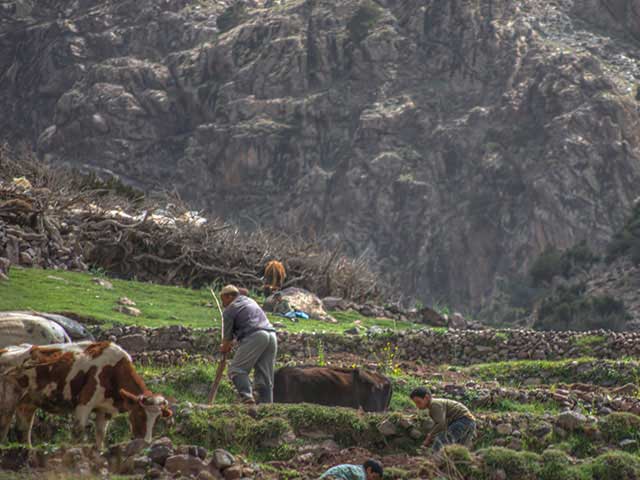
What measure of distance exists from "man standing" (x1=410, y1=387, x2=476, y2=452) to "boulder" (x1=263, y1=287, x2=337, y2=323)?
1626cm

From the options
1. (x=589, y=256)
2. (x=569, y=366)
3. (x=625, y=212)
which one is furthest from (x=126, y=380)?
(x=625, y=212)

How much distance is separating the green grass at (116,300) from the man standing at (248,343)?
348 inches

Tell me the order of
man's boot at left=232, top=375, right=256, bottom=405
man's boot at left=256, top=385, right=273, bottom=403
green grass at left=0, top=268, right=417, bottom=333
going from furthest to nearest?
green grass at left=0, top=268, right=417, bottom=333
man's boot at left=256, top=385, right=273, bottom=403
man's boot at left=232, top=375, right=256, bottom=405

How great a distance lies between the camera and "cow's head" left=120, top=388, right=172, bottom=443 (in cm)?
1168

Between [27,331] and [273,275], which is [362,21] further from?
[27,331]

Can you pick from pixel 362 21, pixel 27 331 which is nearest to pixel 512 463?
pixel 27 331

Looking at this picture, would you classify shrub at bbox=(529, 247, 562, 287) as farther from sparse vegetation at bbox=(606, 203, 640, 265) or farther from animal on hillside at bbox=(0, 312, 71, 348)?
animal on hillside at bbox=(0, 312, 71, 348)

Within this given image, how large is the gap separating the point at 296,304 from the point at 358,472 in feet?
61.4

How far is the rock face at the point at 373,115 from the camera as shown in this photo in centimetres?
9438

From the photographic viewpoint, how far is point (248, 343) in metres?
14.1

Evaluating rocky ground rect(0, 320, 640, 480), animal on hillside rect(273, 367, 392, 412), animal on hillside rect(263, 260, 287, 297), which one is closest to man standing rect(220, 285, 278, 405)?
animal on hillside rect(273, 367, 392, 412)

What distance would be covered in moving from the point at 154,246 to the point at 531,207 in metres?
64.5

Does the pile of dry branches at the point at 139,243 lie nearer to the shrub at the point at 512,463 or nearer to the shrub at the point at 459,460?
the shrub at the point at 459,460

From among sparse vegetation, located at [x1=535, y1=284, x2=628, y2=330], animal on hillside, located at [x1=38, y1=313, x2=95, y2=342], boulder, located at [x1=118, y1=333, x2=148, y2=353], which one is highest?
animal on hillside, located at [x1=38, y1=313, x2=95, y2=342]
